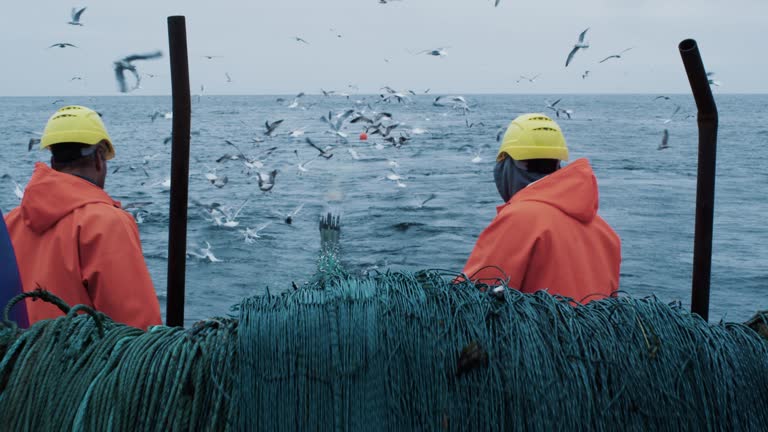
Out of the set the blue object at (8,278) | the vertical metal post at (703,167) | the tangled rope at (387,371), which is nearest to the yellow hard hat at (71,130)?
the blue object at (8,278)

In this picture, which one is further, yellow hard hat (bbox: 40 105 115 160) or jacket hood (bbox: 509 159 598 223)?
yellow hard hat (bbox: 40 105 115 160)

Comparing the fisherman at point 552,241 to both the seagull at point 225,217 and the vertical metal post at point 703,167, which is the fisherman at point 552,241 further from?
the seagull at point 225,217

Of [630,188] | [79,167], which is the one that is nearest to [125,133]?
[630,188]

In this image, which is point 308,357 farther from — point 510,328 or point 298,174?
point 298,174

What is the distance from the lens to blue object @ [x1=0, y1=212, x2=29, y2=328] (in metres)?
2.65

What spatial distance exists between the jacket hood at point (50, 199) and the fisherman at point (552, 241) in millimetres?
1648

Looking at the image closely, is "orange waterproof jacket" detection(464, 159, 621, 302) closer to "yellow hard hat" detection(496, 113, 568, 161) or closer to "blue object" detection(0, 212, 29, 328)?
"yellow hard hat" detection(496, 113, 568, 161)

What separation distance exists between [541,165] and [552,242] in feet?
1.73

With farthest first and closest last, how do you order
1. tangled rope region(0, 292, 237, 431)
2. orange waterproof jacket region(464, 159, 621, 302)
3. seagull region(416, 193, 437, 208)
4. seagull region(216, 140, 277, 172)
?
seagull region(416, 193, 437, 208) → seagull region(216, 140, 277, 172) → orange waterproof jacket region(464, 159, 621, 302) → tangled rope region(0, 292, 237, 431)

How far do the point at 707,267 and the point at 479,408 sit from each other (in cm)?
133

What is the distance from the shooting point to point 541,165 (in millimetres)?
3436

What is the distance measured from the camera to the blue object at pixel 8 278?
2.65 metres

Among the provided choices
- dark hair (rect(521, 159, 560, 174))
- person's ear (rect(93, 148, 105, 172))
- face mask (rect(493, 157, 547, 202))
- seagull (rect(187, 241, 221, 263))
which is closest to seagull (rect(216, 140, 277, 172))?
seagull (rect(187, 241, 221, 263))

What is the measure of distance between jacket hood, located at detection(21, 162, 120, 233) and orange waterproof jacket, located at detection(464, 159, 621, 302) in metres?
1.64
